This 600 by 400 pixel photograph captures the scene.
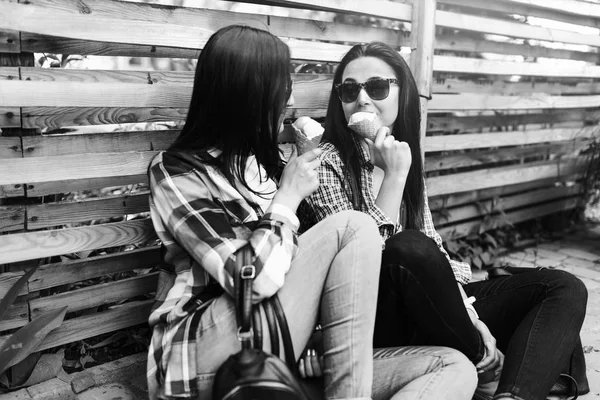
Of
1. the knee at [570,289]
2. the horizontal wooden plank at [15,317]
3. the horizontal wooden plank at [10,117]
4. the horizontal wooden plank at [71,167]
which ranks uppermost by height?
the horizontal wooden plank at [10,117]

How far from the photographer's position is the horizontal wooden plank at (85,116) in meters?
2.30

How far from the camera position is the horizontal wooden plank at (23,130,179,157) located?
2334 millimetres

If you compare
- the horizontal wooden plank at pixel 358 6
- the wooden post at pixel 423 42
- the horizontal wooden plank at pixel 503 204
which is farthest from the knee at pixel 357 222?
the horizontal wooden plank at pixel 503 204

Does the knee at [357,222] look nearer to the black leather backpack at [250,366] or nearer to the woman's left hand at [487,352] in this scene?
the black leather backpack at [250,366]

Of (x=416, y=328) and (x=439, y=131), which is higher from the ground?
(x=439, y=131)

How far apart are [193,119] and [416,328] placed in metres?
1.11

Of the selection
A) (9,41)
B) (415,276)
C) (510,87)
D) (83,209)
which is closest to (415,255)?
(415,276)

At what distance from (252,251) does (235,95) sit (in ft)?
1.77

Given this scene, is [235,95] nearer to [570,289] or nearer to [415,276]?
[415,276]

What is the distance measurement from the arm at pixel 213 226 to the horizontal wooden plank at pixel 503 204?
8.33 ft

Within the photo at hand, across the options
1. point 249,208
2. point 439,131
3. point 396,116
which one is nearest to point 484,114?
point 439,131

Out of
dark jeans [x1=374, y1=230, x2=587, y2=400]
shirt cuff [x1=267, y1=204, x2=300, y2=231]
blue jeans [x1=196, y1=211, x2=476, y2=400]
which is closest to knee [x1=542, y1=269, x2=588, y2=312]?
dark jeans [x1=374, y1=230, x2=587, y2=400]

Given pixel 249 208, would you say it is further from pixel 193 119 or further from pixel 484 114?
pixel 484 114

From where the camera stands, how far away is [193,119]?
2098 millimetres
